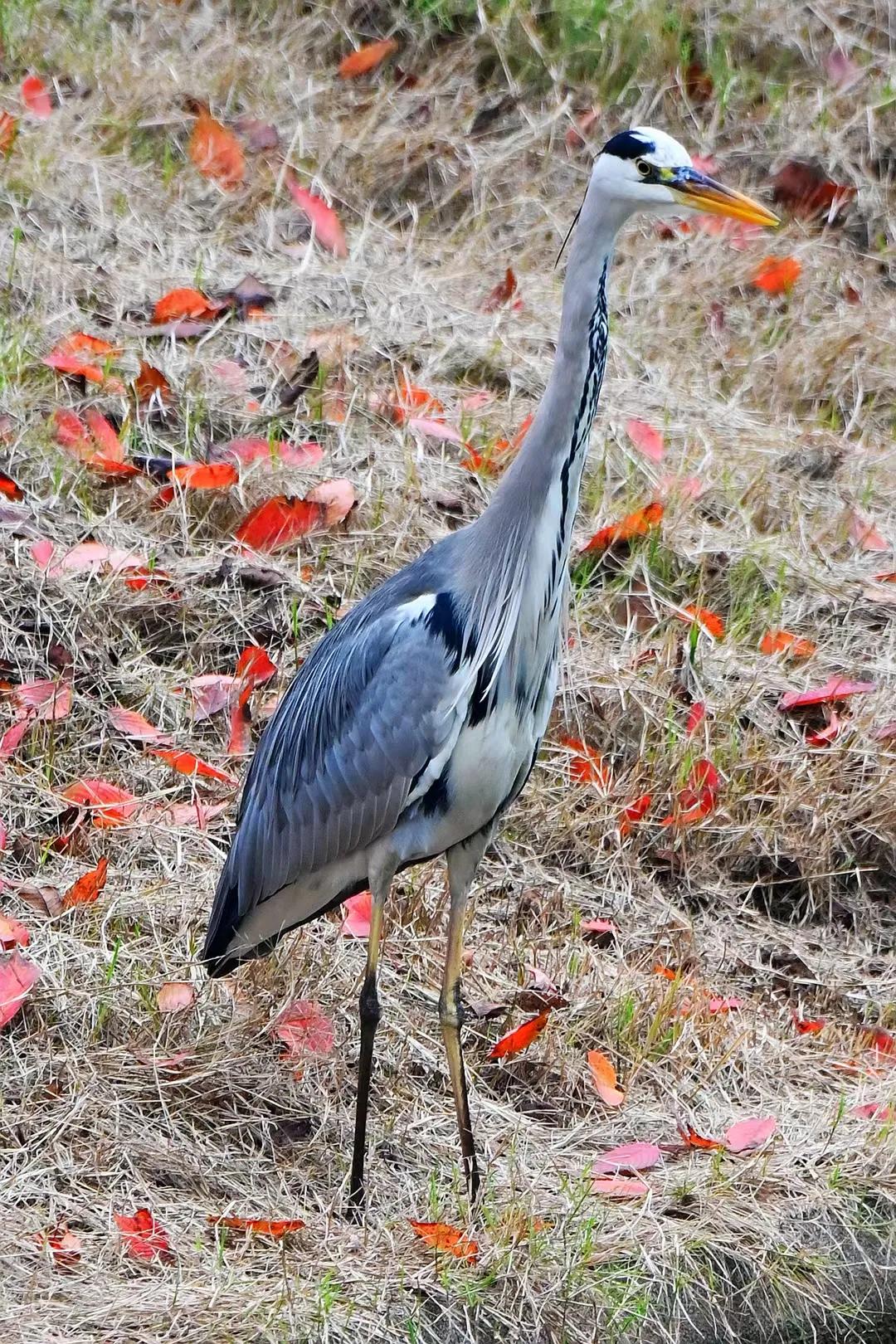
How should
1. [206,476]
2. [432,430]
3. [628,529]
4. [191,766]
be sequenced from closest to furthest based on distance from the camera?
[191,766] < [206,476] < [628,529] < [432,430]

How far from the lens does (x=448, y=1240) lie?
305 centimetres

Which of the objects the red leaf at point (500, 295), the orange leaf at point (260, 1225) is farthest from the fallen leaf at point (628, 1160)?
the red leaf at point (500, 295)

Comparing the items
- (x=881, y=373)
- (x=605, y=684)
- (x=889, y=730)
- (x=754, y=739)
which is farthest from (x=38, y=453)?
(x=881, y=373)

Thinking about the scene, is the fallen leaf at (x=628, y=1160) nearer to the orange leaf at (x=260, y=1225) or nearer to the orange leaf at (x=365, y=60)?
the orange leaf at (x=260, y=1225)

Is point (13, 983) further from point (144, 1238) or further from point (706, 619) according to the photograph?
point (706, 619)

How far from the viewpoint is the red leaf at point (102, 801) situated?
12.9ft

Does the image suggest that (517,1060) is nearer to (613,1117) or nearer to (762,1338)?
(613,1117)

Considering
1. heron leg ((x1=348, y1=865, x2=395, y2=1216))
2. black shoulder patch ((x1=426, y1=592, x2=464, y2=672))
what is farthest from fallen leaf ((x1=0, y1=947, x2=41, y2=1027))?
Result: black shoulder patch ((x1=426, y1=592, x2=464, y2=672))

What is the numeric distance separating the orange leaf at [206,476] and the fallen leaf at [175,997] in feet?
4.95

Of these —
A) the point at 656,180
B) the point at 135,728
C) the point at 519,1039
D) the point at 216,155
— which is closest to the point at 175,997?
the point at 519,1039

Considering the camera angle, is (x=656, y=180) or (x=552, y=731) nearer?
(x=656, y=180)

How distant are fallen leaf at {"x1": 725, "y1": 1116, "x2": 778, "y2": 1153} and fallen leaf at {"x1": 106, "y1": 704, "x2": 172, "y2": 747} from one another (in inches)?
62.5

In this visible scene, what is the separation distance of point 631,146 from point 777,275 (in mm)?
3212

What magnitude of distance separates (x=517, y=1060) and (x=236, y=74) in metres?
4.14
